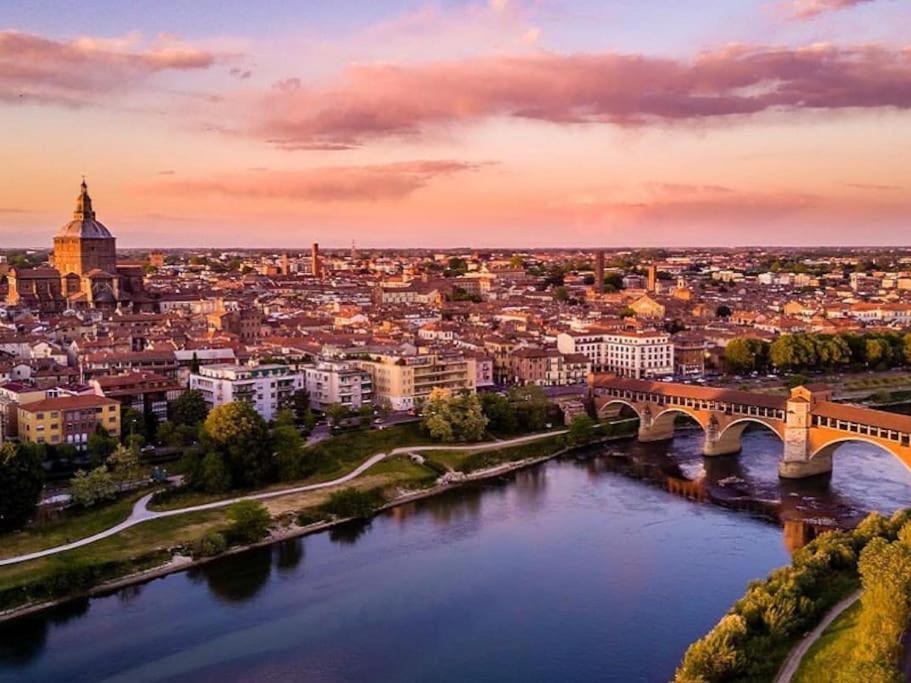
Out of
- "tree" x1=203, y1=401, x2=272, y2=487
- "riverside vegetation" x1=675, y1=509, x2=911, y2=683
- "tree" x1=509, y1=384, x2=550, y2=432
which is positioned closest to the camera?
"riverside vegetation" x1=675, y1=509, x2=911, y2=683

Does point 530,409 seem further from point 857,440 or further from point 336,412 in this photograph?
point 857,440

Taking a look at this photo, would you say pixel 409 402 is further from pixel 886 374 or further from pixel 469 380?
pixel 886 374

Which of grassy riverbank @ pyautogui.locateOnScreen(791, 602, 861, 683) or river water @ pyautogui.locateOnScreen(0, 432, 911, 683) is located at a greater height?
grassy riverbank @ pyautogui.locateOnScreen(791, 602, 861, 683)

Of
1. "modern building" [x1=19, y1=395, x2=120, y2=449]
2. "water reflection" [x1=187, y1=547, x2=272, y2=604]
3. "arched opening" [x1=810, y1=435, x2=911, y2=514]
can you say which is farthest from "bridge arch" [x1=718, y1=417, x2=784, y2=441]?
"modern building" [x1=19, y1=395, x2=120, y2=449]

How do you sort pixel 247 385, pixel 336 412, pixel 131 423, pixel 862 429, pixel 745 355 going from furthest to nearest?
1. pixel 745 355
2. pixel 247 385
3. pixel 336 412
4. pixel 131 423
5. pixel 862 429

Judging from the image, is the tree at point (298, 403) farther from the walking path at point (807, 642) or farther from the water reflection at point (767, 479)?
the walking path at point (807, 642)

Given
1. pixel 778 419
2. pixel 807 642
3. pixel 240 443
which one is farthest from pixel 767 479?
pixel 240 443

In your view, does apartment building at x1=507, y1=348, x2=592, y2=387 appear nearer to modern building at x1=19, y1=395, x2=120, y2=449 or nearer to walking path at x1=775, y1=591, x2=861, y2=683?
modern building at x1=19, y1=395, x2=120, y2=449
